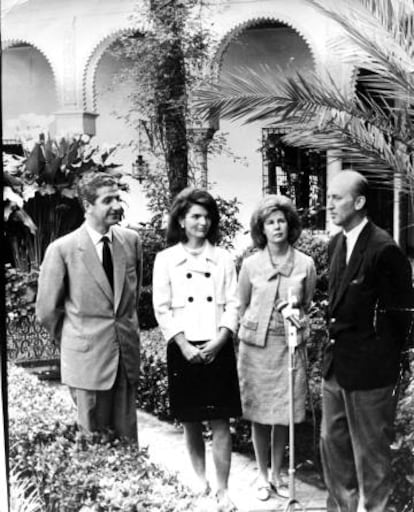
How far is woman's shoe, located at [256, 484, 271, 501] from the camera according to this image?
575cm

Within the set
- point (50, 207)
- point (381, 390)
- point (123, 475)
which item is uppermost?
point (50, 207)

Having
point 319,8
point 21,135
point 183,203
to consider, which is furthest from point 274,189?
point 21,135

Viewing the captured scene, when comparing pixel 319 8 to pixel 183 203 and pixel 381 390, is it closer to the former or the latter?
pixel 183 203

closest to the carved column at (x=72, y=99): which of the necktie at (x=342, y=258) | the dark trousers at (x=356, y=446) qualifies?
the necktie at (x=342, y=258)

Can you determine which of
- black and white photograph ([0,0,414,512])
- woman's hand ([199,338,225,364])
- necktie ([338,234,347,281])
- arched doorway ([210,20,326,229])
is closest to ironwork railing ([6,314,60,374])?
black and white photograph ([0,0,414,512])

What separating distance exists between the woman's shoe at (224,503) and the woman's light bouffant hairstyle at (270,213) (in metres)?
1.46

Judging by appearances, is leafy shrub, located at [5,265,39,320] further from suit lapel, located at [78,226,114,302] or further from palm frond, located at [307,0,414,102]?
palm frond, located at [307,0,414,102]

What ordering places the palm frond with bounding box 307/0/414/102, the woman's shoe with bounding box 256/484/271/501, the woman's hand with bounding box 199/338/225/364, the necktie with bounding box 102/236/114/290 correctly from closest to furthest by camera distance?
the palm frond with bounding box 307/0/414/102 < the woman's hand with bounding box 199/338/225/364 < the necktie with bounding box 102/236/114/290 < the woman's shoe with bounding box 256/484/271/501

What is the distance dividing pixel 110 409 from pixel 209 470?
0.67m

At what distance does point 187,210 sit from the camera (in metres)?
5.53

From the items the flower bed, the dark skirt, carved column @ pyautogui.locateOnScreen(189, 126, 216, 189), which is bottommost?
the flower bed

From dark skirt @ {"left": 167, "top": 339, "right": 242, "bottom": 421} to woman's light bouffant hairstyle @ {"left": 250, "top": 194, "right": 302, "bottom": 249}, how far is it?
0.61m

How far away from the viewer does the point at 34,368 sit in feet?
19.5

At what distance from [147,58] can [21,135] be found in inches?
32.9
